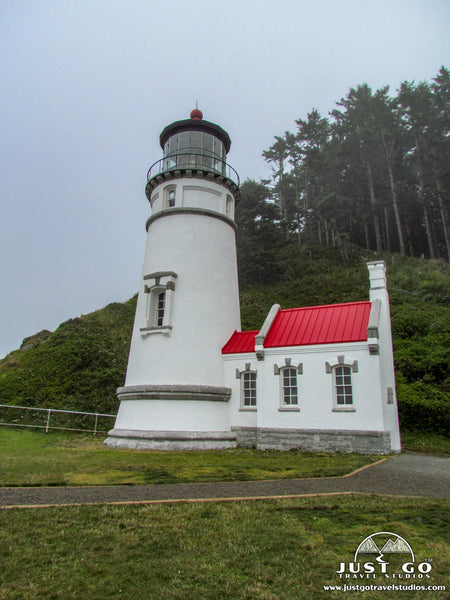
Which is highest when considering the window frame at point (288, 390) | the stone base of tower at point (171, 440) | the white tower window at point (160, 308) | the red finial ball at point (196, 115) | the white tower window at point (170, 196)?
the red finial ball at point (196, 115)

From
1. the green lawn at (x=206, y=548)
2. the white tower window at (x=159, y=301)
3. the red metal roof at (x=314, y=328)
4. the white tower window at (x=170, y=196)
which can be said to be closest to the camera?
the green lawn at (x=206, y=548)

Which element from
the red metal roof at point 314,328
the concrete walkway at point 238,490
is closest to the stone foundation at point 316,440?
the red metal roof at point 314,328

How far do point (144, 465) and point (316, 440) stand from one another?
6.27 meters

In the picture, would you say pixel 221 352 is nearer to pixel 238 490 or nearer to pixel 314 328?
pixel 314 328

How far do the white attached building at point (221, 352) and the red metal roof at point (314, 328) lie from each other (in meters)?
0.05

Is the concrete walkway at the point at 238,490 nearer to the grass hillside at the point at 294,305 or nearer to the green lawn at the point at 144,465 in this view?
the green lawn at the point at 144,465

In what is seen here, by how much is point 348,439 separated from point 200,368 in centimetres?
600

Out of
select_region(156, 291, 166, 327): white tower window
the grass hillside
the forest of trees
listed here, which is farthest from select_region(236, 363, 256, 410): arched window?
the forest of trees

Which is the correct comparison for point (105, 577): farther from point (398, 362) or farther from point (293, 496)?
point (398, 362)

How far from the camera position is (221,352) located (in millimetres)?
16859

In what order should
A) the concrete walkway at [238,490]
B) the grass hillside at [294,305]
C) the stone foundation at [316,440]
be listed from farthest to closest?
the grass hillside at [294,305]
the stone foundation at [316,440]
the concrete walkway at [238,490]

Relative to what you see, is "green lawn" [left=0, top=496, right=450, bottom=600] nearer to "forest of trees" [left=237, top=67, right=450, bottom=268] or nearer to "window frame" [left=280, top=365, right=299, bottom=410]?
"window frame" [left=280, top=365, right=299, bottom=410]

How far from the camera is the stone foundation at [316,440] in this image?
13.1 m

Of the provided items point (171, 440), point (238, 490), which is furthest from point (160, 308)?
point (238, 490)
